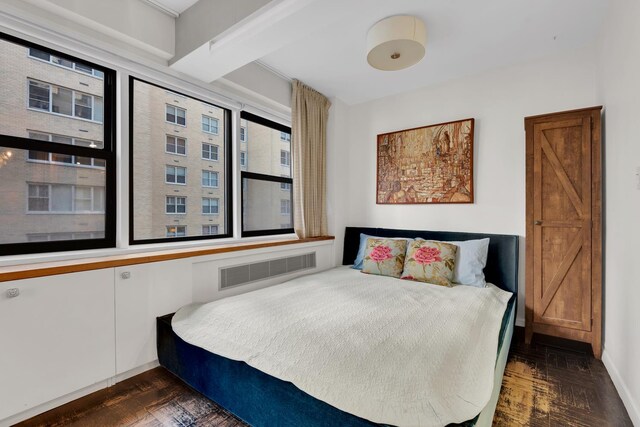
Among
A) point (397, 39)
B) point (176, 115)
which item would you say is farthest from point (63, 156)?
point (397, 39)

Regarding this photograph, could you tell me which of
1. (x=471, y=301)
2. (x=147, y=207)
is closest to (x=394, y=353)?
(x=471, y=301)

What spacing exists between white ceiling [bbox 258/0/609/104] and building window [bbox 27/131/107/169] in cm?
151

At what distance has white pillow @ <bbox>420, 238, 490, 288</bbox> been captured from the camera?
257 cm

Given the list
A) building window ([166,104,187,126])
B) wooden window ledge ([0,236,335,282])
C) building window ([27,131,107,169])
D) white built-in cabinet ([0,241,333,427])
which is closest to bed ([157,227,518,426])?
white built-in cabinet ([0,241,333,427])

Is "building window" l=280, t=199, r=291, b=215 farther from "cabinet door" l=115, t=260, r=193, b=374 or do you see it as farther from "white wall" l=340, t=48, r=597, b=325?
"cabinet door" l=115, t=260, r=193, b=374

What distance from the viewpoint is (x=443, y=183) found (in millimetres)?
3111

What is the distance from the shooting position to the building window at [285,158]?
3.39 m

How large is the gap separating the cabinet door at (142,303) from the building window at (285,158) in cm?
167

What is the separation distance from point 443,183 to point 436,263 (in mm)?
921

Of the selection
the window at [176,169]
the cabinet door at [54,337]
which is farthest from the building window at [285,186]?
the cabinet door at [54,337]

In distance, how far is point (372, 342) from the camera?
1.46 m

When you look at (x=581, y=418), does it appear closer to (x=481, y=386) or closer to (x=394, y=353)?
(x=481, y=386)

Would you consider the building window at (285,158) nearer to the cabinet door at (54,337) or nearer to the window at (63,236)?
the window at (63,236)

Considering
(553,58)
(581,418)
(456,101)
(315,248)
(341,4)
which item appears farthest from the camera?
(315,248)
